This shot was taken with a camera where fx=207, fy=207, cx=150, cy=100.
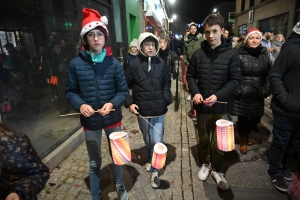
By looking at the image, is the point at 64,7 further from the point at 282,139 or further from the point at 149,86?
the point at 282,139

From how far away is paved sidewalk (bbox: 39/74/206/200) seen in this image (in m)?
2.91

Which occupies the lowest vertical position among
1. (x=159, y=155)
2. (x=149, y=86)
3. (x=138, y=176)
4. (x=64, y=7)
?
(x=138, y=176)

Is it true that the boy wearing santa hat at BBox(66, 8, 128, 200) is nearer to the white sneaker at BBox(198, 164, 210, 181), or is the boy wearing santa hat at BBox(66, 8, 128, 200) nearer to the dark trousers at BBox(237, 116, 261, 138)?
the white sneaker at BBox(198, 164, 210, 181)

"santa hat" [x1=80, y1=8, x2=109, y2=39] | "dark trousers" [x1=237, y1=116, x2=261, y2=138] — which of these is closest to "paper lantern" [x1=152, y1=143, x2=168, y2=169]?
"santa hat" [x1=80, y1=8, x2=109, y2=39]

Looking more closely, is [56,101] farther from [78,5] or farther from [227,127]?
[227,127]

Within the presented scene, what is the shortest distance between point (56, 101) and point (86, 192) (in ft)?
7.29

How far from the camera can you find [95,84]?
2338 millimetres

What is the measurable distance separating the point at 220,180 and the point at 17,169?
2.59 metres

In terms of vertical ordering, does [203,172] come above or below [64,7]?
below

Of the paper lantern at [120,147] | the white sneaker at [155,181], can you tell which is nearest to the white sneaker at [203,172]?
the white sneaker at [155,181]

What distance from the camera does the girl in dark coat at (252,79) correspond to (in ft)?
11.4

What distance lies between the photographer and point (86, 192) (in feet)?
9.72

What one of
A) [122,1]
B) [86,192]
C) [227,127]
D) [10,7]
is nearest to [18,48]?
[10,7]

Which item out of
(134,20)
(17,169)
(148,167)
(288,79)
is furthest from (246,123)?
(134,20)
